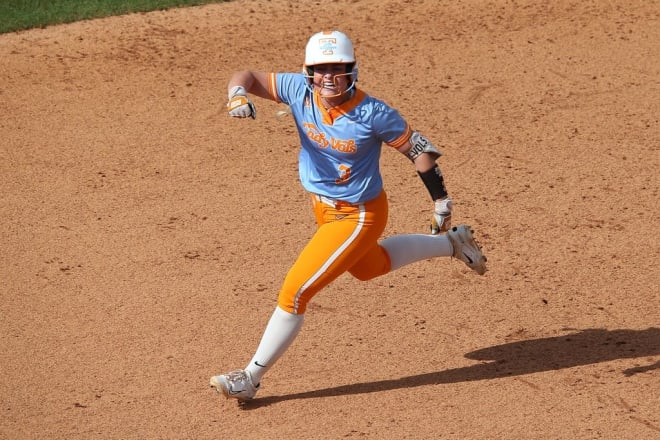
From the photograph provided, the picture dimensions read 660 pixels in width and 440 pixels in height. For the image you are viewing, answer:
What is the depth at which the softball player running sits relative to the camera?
6.91 m

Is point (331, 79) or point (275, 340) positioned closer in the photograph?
point (331, 79)

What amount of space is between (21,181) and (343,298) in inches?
134

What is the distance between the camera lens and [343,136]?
273 inches

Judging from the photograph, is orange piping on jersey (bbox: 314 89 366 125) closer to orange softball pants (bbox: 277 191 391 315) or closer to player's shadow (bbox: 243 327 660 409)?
orange softball pants (bbox: 277 191 391 315)

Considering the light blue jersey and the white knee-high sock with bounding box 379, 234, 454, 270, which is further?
the white knee-high sock with bounding box 379, 234, 454, 270

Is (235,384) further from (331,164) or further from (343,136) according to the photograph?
(343,136)

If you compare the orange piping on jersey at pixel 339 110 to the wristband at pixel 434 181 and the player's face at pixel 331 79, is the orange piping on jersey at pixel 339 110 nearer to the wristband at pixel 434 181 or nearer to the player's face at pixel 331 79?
the player's face at pixel 331 79

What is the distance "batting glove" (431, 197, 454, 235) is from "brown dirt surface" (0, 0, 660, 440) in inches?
42.1

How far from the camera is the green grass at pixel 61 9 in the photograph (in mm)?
12633

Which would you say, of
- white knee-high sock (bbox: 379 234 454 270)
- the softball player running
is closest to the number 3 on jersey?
the softball player running

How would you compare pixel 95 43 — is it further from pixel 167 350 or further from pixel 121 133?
pixel 167 350

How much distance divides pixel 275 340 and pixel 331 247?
2.20ft

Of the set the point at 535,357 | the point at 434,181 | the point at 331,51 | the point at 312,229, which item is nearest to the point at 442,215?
the point at 434,181

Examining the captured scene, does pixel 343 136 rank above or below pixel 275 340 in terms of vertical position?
above
